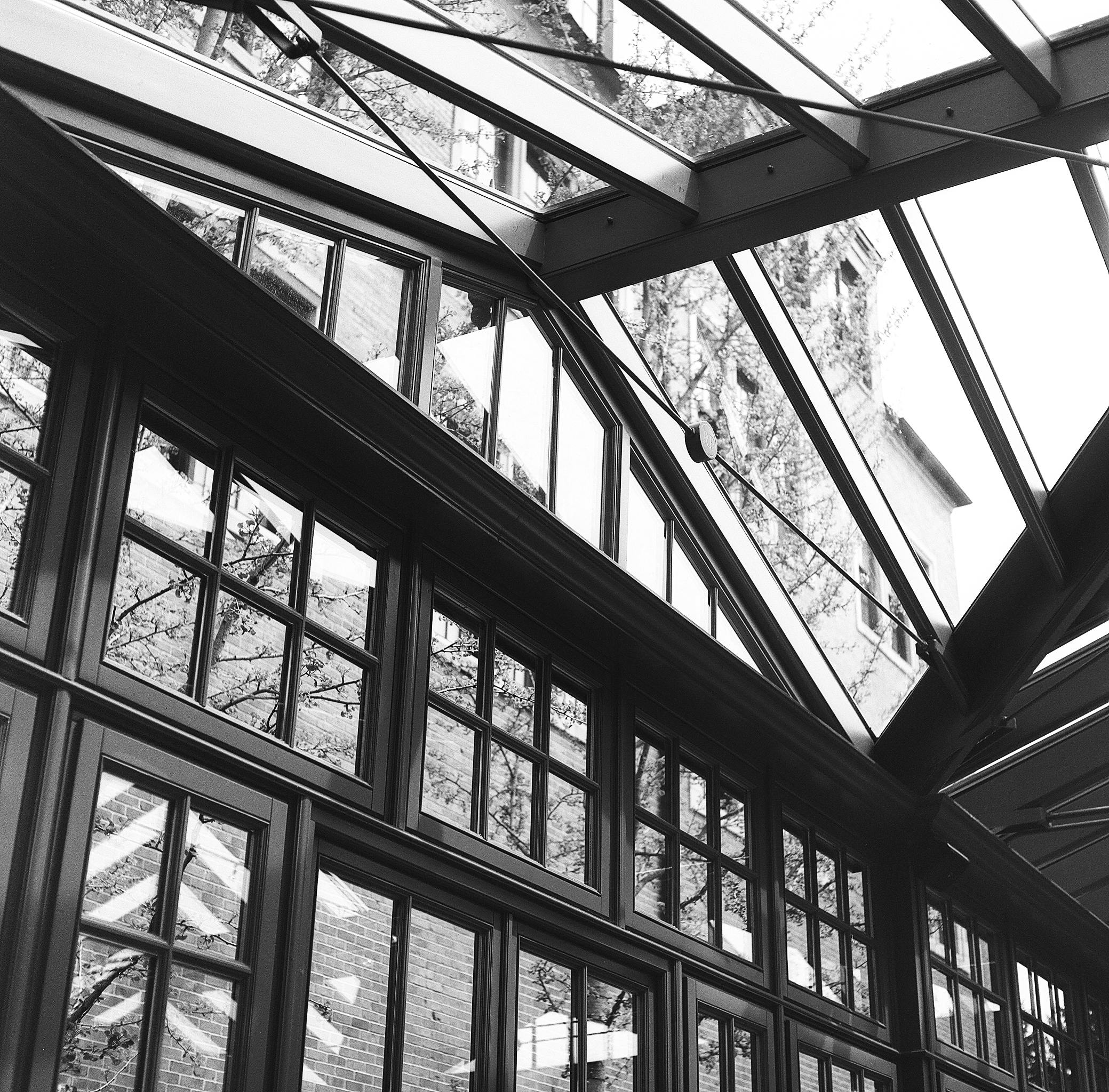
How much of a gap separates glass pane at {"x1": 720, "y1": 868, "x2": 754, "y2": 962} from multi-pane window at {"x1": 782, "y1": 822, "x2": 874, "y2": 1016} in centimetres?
37

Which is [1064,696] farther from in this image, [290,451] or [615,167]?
[290,451]

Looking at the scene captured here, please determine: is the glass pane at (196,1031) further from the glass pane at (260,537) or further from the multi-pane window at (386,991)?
the glass pane at (260,537)

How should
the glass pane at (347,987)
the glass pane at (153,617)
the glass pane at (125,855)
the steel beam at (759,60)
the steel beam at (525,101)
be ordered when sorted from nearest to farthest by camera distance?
1. the glass pane at (125,855)
2. the glass pane at (153,617)
3. the glass pane at (347,987)
4. the steel beam at (525,101)
5. the steel beam at (759,60)

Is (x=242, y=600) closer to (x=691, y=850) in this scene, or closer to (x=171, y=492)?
(x=171, y=492)

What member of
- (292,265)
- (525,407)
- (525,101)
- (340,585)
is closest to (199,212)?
(292,265)

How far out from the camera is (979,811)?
952cm

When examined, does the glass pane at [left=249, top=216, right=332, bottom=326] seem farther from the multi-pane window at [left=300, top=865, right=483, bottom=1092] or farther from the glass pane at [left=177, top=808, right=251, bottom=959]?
the multi-pane window at [left=300, top=865, right=483, bottom=1092]

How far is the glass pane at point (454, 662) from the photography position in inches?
225

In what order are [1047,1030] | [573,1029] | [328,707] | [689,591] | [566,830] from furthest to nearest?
[1047,1030] → [689,591] → [566,830] → [573,1029] → [328,707]

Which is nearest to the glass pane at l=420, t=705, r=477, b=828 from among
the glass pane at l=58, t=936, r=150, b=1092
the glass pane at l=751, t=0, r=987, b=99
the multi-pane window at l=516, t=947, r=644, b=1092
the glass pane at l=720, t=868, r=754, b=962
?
the multi-pane window at l=516, t=947, r=644, b=1092

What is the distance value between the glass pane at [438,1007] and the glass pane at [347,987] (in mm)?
142

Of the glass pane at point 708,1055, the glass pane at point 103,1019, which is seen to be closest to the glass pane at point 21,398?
the glass pane at point 103,1019

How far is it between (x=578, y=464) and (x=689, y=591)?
101 cm

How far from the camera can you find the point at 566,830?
620cm
